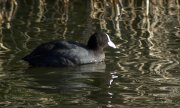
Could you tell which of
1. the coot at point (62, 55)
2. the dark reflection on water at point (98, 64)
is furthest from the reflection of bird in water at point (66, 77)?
Answer: the coot at point (62, 55)

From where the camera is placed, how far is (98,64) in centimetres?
1086

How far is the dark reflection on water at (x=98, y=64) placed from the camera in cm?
845

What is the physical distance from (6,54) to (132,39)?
7.74ft

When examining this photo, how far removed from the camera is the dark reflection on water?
845cm

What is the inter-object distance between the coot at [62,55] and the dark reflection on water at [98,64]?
141 mm

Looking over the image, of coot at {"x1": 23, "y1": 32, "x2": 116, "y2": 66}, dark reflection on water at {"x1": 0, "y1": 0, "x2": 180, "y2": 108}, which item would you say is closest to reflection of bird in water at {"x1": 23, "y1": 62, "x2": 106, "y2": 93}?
dark reflection on water at {"x1": 0, "y1": 0, "x2": 180, "y2": 108}

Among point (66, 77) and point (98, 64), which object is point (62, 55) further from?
point (66, 77)

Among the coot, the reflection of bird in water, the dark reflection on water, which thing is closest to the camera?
the dark reflection on water

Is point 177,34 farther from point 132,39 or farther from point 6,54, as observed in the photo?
point 6,54

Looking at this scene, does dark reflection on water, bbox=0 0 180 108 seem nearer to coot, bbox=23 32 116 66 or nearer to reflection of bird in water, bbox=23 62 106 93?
reflection of bird in water, bbox=23 62 106 93

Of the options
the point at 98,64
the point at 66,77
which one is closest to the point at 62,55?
the point at 98,64

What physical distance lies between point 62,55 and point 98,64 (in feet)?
1.95

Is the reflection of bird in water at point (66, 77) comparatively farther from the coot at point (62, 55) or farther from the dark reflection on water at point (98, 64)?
the coot at point (62, 55)

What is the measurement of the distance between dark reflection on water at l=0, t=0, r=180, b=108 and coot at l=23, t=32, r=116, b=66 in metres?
0.14
